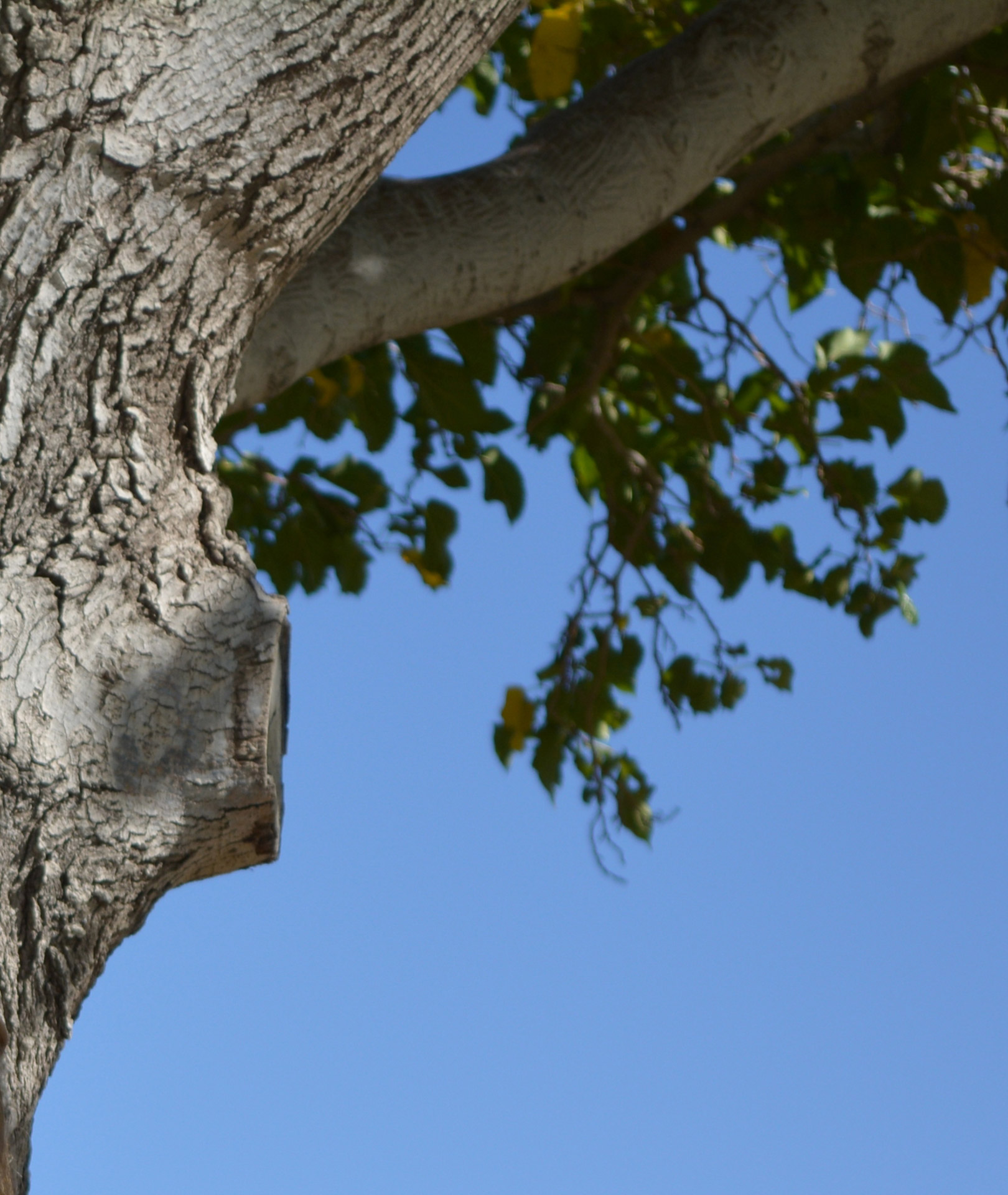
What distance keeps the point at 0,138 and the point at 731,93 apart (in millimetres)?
1099

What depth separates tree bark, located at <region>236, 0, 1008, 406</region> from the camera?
1644 millimetres

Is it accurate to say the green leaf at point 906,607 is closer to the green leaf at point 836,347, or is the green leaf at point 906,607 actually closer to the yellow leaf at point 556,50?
the green leaf at point 836,347

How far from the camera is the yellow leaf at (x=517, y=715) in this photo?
2.91 m

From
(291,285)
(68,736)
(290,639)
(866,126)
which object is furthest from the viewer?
(866,126)

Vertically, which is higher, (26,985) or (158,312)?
(158,312)

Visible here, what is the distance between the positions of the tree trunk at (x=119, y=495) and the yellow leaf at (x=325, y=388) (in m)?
1.64

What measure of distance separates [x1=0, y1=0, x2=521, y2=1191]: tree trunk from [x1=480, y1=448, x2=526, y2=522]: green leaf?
5.86ft

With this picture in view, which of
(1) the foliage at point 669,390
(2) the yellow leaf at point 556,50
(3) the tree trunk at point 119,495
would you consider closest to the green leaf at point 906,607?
(1) the foliage at point 669,390

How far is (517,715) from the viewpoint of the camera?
291cm

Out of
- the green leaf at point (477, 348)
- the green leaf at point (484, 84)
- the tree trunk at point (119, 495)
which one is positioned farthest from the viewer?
the green leaf at point (484, 84)

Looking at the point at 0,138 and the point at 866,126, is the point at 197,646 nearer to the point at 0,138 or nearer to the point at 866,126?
the point at 0,138

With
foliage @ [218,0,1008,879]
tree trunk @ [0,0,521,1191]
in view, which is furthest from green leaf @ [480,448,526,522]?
tree trunk @ [0,0,521,1191]

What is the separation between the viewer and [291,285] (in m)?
1.56

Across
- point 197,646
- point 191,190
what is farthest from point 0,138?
point 197,646
